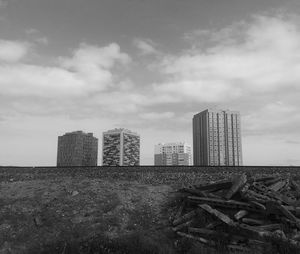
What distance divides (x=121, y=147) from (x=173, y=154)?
55153 millimetres

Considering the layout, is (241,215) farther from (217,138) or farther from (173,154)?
(173,154)

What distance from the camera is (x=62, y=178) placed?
61.1 ft

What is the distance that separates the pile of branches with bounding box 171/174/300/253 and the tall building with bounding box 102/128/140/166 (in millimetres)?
61610

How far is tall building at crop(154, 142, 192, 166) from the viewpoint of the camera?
126312 millimetres

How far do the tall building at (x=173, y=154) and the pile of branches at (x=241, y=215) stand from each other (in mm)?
107649

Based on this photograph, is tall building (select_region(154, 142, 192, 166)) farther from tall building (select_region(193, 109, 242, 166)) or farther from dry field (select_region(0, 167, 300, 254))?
dry field (select_region(0, 167, 300, 254))

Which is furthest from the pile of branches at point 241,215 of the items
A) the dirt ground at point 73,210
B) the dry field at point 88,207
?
the dirt ground at point 73,210

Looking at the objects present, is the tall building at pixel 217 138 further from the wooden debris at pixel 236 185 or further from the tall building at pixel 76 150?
the wooden debris at pixel 236 185

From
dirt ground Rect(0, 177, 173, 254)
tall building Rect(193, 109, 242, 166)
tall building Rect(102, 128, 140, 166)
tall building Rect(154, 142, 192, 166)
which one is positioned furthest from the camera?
tall building Rect(154, 142, 192, 166)

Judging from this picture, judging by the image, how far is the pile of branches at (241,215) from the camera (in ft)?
34.7

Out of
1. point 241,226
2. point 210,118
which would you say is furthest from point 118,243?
point 210,118

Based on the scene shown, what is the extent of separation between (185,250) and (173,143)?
129772mm

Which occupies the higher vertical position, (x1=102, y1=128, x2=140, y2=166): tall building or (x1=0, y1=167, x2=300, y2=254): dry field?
(x1=102, y1=128, x2=140, y2=166): tall building

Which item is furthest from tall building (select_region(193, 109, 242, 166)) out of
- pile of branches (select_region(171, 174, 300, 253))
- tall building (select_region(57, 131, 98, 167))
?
pile of branches (select_region(171, 174, 300, 253))
